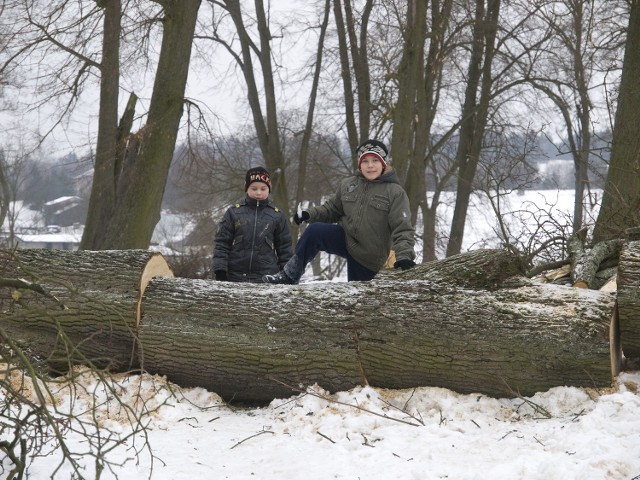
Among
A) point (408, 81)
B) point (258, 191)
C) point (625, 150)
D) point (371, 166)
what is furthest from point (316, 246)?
point (408, 81)

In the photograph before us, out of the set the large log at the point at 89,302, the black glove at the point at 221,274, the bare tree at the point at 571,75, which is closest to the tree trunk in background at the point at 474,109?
the bare tree at the point at 571,75

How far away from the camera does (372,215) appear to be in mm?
5773

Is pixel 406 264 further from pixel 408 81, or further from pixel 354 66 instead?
pixel 354 66

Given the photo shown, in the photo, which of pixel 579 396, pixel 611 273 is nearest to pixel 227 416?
pixel 579 396

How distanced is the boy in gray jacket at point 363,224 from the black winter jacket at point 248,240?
64 centimetres

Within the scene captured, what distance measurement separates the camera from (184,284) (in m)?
5.07

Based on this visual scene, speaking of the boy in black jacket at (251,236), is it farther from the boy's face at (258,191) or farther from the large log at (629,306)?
the large log at (629,306)

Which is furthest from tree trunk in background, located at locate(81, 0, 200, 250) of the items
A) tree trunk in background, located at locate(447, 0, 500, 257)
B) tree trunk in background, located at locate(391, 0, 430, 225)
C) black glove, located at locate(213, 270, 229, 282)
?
tree trunk in background, located at locate(447, 0, 500, 257)

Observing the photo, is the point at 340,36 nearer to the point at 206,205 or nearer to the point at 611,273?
the point at 206,205

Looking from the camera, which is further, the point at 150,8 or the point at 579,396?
the point at 150,8

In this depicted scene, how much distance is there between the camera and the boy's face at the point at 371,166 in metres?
5.80

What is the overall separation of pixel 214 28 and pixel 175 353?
1252 centimetres

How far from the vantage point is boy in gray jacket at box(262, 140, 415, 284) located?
576 centimetres

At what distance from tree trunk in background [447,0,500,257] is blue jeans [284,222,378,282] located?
9456 millimetres
